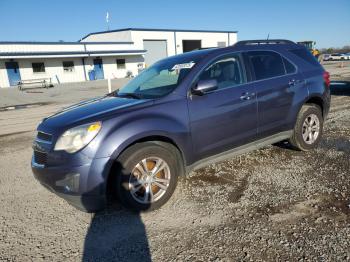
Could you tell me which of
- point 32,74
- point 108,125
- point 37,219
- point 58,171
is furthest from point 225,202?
point 32,74

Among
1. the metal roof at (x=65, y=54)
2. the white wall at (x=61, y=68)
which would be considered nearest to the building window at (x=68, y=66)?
the white wall at (x=61, y=68)

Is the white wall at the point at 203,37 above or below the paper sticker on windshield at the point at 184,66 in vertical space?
above

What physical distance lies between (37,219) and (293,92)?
13.2ft

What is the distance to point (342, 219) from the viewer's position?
3.20m

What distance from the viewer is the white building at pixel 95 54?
3183cm

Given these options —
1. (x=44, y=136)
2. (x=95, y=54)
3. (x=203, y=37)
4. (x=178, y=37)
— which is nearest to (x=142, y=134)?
(x=44, y=136)

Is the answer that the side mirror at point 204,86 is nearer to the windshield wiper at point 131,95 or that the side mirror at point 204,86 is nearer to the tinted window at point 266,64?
the windshield wiper at point 131,95

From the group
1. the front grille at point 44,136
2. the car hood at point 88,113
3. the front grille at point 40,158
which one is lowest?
the front grille at point 40,158

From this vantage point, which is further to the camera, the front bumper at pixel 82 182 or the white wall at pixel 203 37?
the white wall at pixel 203 37

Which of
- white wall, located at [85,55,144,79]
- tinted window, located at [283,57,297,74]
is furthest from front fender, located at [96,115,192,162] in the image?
white wall, located at [85,55,144,79]

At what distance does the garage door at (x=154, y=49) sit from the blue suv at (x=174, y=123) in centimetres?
3808

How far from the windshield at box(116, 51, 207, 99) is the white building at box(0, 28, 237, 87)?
23.8 meters

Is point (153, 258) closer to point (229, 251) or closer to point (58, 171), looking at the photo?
point (229, 251)

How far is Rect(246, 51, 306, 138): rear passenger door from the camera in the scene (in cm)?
449
